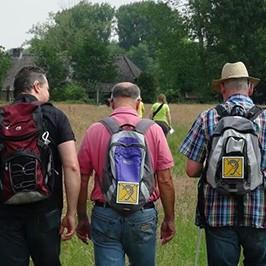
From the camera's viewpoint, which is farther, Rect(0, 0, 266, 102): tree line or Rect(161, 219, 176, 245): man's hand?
Rect(0, 0, 266, 102): tree line

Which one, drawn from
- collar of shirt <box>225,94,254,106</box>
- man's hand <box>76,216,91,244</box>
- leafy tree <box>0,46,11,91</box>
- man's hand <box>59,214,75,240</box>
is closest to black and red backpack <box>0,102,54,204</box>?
man's hand <box>59,214,75,240</box>

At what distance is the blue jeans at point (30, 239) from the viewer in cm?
489

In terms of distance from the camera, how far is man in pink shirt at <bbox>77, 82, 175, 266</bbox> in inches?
196

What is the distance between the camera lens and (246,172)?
16.3ft

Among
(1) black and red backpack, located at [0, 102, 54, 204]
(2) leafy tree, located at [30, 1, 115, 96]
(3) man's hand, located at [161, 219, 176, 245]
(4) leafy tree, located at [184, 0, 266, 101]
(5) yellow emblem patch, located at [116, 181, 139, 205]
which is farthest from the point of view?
(2) leafy tree, located at [30, 1, 115, 96]

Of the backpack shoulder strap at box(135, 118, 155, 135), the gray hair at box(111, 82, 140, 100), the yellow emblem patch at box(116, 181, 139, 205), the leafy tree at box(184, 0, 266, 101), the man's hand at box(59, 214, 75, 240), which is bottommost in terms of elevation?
the man's hand at box(59, 214, 75, 240)

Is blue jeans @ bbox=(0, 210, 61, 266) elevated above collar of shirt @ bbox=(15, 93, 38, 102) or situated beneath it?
situated beneath

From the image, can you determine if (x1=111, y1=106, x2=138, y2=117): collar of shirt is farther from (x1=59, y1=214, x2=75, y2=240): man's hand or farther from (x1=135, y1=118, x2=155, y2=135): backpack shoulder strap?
(x1=59, y1=214, x2=75, y2=240): man's hand

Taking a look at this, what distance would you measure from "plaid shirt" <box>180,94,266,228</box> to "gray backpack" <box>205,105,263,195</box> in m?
0.08

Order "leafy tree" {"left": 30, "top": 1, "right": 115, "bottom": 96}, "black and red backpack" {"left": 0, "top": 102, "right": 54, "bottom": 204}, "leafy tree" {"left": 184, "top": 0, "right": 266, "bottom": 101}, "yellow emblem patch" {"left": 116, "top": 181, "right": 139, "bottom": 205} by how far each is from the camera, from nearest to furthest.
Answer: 1. "black and red backpack" {"left": 0, "top": 102, "right": 54, "bottom": 204}
2. "yellow emblem patch" {"left": 116, "top": 181, "right": 139, "bottom": 205}
3. "leafy tree" {"left": 184, "top": 0, "right": 266, "bottom": 101}
4. "leafy tree" {"left": 30, "top": 1, "right": 115, "bottom": 96}

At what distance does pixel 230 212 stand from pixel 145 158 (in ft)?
2.35

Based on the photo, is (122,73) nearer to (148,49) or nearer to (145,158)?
(148,49)

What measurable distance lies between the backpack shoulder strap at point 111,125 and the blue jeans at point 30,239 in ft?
2.24

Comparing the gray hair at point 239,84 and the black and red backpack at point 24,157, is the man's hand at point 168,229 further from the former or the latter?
the gray hair at point 239,84
